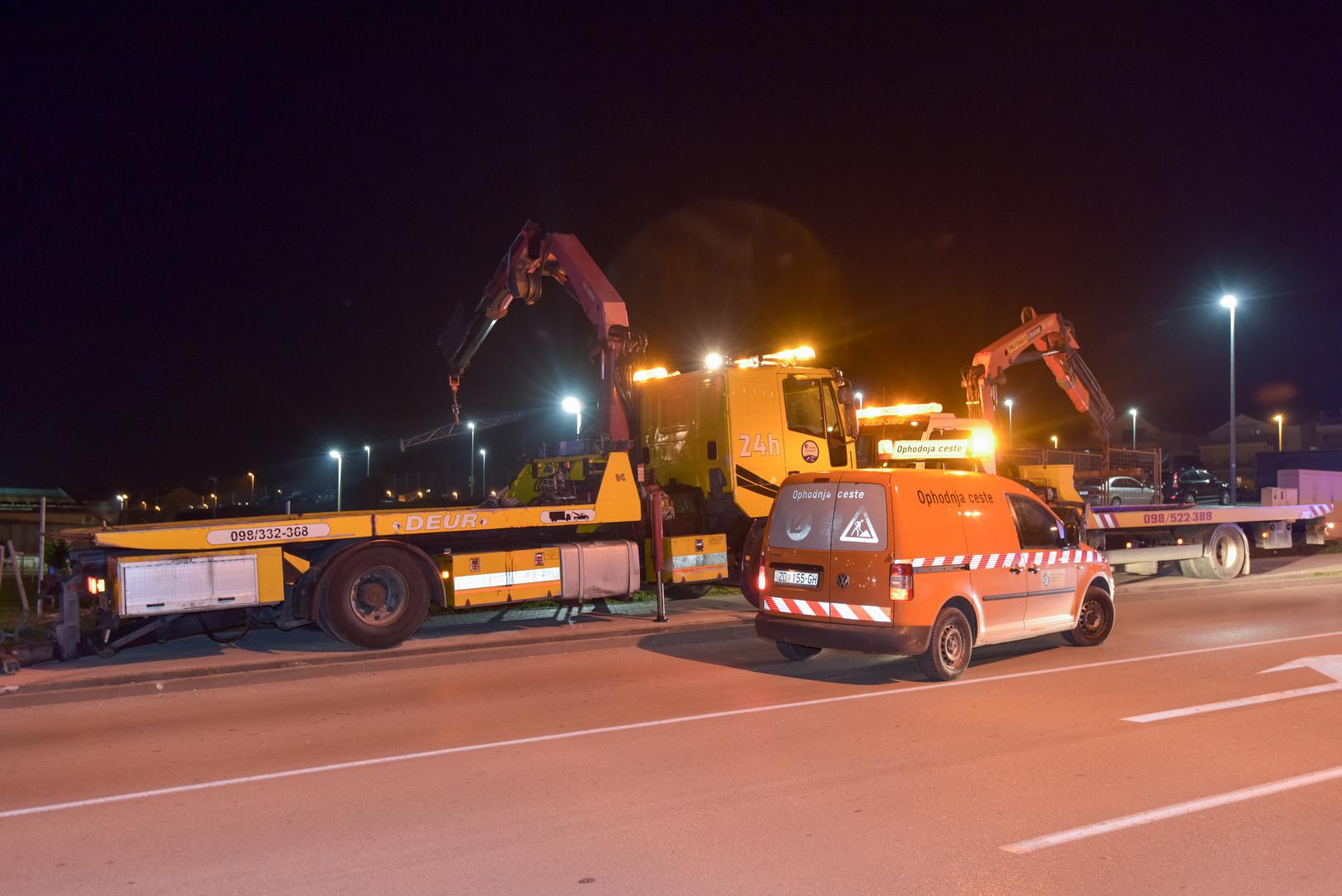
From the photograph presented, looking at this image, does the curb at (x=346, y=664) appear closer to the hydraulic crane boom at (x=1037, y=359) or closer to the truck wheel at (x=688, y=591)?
the truck wheel at (x=688, y=591)

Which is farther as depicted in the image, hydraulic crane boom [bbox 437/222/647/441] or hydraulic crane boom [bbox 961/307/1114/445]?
hydraulic crane boom [bbox 961/307/1114/445]

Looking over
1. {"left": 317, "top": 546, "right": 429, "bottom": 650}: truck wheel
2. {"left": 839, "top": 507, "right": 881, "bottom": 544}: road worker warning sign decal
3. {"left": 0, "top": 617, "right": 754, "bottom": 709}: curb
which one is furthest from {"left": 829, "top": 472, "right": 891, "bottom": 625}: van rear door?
{"left": 317, "top": 546, "right": 429, "bottom": 650}: truck wheel

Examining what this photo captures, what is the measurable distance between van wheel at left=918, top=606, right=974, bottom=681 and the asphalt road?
0.19m

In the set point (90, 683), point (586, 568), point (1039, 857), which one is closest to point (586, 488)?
point (586, 568)

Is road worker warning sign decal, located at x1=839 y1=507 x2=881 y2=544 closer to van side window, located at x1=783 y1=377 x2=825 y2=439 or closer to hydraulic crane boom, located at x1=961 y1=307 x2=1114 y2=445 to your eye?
van side window, located at x1=783 y1=377 x2=825 y2=439

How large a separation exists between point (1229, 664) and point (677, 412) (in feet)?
24.6

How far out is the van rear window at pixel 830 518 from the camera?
30.2 ft

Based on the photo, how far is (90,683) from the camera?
9711 mm

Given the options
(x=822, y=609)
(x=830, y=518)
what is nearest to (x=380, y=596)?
(x=822, y=609)

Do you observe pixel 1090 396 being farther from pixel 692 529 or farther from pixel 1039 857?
pixel 1039 857

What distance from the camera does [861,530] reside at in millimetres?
9289

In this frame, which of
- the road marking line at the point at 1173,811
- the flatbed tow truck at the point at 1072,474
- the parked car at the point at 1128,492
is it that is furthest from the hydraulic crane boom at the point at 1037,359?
the road marking line at the point at 1173,811

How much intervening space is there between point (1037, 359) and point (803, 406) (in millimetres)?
8903

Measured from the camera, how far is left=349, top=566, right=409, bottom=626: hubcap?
37.0ft
